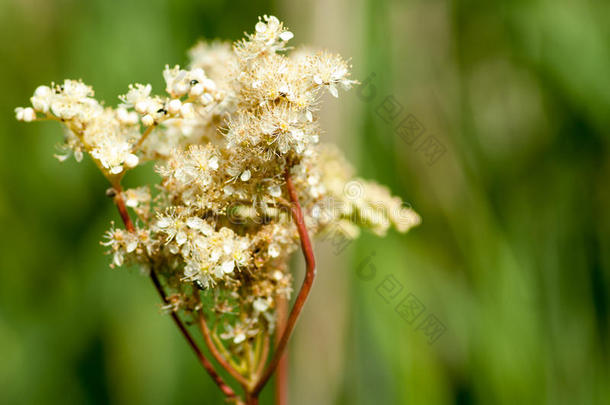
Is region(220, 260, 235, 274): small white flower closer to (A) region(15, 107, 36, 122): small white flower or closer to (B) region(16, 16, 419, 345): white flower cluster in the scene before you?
(B) region(16, 16, 419, 345): white flower cluster

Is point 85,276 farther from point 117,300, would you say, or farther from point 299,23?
point 299,23

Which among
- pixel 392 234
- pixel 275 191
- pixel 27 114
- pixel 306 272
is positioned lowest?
pixel 306 272

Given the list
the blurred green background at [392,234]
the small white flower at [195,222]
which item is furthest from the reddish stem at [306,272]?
the blurred green background at [392,234]

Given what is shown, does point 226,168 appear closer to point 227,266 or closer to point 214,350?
point 227,266

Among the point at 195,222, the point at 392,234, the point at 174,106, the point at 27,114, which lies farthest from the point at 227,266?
the point at 392,234

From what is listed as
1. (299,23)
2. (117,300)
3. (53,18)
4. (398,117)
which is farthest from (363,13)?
(117,300)

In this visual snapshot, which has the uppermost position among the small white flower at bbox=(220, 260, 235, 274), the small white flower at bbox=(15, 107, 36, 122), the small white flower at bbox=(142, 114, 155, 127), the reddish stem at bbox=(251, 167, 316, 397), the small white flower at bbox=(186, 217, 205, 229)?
the small white flower at bbox=(15, 107, 36, 122)

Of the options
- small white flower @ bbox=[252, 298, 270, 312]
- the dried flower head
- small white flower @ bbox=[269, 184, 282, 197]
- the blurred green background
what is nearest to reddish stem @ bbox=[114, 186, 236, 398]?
the dried flower head
